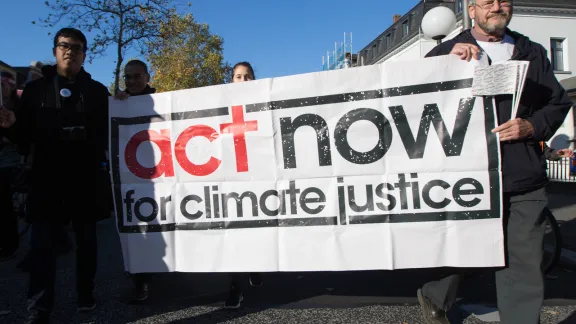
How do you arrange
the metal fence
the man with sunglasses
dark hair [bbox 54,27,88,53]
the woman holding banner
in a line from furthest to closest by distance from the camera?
the metal fence
the woman holding banner
dark hair [bbox 54,27,88,53]
the man with sunglasses

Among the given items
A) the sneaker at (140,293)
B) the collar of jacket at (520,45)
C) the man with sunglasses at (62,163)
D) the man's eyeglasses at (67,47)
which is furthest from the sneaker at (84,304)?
the collar of jacket at (520,45)

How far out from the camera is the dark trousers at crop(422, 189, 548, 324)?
241 centimetres

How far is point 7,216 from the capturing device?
5.10m

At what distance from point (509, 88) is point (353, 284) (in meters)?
2.22

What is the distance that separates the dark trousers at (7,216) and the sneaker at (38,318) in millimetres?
2749

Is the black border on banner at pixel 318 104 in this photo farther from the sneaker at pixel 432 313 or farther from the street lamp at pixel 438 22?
the street lamp at pixel 438 22

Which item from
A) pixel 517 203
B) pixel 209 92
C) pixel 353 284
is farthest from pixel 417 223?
pixel 209 92

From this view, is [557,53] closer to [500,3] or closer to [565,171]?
[565,171]

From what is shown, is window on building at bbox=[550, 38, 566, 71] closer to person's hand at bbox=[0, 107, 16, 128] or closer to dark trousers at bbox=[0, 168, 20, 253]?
dark trousers at bbox=[0, 168, 20, 253]

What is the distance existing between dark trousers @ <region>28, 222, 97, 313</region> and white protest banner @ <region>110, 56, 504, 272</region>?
282mm

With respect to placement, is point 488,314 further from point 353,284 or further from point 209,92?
point 209,92

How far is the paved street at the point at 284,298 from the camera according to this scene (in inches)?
125

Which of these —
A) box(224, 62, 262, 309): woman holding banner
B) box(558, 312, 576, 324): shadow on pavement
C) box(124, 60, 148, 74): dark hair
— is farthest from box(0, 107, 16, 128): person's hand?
box(558, 312, 576, 324): shadow on pavement

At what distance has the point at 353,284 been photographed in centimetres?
396
